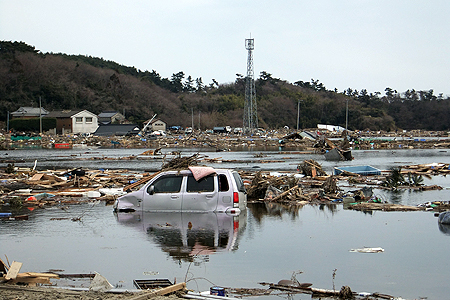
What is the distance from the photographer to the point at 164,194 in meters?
15.1

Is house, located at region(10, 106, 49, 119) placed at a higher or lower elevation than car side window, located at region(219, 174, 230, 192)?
higher

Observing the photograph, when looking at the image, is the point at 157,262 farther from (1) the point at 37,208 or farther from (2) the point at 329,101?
(2) the point at 329,101

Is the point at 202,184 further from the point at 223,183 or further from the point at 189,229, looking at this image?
the point at 189,229

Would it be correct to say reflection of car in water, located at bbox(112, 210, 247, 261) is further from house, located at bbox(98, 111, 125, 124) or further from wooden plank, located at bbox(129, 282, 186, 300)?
house, located at bbox(98, 111, 125, 124)

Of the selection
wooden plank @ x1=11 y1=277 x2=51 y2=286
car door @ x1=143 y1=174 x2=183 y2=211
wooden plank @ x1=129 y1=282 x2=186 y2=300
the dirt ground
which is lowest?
wooden plank @ x1=11 y1=277 x2=51 y2=286

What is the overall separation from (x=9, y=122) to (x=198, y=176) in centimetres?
10584

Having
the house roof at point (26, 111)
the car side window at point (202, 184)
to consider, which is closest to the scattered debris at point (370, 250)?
the car side window at point (202, 184)

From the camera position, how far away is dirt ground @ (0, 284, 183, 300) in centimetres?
709

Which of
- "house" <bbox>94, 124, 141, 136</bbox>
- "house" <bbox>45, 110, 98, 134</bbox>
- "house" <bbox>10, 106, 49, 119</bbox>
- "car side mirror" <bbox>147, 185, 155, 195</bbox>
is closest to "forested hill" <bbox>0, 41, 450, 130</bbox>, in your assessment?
"house" <bbox>10, 106, 49, 119</bbox>

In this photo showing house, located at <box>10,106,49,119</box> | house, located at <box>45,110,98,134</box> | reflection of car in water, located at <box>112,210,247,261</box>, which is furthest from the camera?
house, located at <box>10,106,49,119</box>

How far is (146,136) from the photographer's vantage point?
100 metres

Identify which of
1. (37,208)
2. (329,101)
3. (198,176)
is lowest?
(37,208)

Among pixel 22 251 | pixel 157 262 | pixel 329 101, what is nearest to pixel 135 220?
pixel 22 251

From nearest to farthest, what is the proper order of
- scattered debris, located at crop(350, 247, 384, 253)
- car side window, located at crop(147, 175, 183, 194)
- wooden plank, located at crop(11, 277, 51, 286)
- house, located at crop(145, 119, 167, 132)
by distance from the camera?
wooden plank, located at crop(11, 277, 51, 286) → scattered debris, located at crop(350, 247, 384, 253) → car side window, located at crop(147, 175, 183, 194) → house, located at crop(145, 119, 167, 132)
